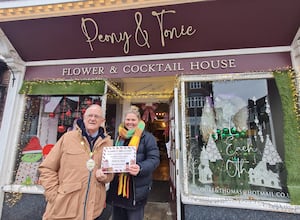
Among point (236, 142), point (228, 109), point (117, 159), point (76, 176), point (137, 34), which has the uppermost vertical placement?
point (137, 34)

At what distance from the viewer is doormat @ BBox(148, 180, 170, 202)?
12.4ft

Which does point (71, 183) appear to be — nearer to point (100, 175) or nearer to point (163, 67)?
point (100, 175)

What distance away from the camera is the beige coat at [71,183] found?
4.63 feet

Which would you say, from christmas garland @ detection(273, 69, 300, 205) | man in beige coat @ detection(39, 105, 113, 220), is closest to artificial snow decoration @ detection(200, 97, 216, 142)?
christmas garland @ detection(273, 69, 300, 205)

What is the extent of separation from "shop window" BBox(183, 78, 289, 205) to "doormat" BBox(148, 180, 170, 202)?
1532 millimetres

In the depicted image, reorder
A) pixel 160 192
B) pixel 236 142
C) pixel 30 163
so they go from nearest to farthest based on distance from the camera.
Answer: pixel 236 142
pixel 30 163
pixel 160 192

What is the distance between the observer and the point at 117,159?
5.00ft

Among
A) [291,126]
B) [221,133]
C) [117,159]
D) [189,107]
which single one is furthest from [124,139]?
[291,126]

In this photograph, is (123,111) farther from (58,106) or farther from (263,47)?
(263,47)

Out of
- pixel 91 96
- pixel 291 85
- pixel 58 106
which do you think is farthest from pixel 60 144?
pixel 291 85

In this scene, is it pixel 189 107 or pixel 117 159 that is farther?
pixel 189 107

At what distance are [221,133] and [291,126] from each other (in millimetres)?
889

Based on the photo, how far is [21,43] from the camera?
302 centimetres

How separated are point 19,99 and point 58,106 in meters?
0.66
